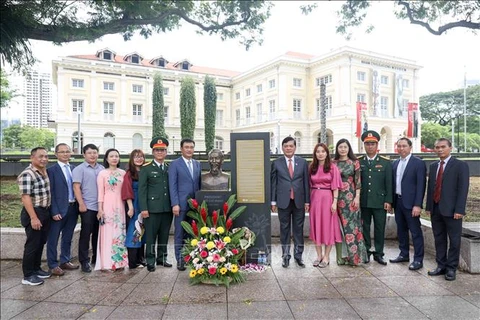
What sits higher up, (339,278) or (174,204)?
(174,204)

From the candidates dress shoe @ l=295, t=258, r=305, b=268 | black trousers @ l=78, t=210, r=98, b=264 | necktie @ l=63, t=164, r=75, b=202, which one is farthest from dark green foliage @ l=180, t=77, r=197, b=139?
dress shoe @ l=295, t=258, r=305, b=268

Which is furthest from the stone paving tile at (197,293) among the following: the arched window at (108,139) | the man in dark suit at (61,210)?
the arched window at (108,139)

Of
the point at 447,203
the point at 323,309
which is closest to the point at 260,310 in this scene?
the point at 323,309

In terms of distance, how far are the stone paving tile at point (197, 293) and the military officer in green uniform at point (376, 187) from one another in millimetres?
2008

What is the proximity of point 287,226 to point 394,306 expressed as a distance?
160cm

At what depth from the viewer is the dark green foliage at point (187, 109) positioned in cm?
871

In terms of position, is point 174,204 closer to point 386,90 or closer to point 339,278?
point 339,278

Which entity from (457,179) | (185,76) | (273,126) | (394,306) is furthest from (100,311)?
(273,126)

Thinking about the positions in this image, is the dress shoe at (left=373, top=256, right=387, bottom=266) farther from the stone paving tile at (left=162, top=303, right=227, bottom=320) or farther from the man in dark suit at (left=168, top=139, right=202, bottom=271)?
the man in dark suit at (left=168, top=139, right=202, bottom=271)

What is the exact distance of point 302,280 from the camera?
346 cm

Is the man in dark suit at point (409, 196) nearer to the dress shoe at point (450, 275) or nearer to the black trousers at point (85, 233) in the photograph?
the dress shoe at point (450, 275)

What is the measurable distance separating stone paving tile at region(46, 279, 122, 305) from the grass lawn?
9.32 feet

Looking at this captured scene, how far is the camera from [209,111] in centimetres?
920

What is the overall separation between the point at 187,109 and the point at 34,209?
591 cm
